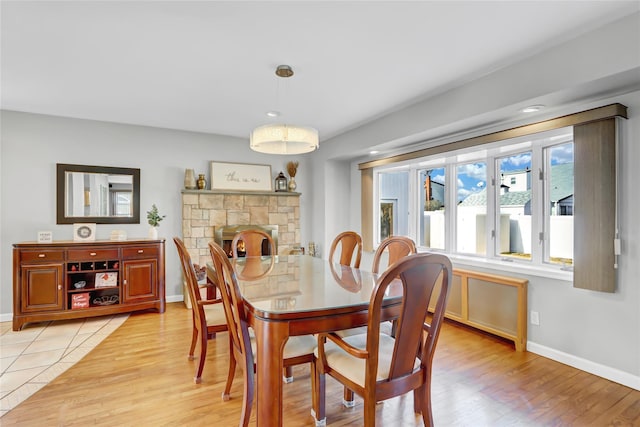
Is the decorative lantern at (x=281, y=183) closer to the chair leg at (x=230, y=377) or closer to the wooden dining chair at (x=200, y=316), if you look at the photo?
the wooden dining chair at (x=200, y=316)

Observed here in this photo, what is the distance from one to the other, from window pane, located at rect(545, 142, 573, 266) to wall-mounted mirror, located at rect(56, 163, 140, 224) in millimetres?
4896

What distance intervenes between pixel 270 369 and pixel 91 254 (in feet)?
11.0

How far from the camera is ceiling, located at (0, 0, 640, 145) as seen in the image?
1.96 m

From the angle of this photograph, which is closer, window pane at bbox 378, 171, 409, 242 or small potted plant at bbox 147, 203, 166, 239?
small potted plant at bbox 147, 203, 166, 239

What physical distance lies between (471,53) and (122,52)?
2647 millimetres

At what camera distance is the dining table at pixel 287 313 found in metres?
1.53

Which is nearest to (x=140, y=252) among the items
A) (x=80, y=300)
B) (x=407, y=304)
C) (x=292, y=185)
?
(x=80, y=300)

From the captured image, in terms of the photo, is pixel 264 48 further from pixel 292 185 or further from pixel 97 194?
pixel 97 194

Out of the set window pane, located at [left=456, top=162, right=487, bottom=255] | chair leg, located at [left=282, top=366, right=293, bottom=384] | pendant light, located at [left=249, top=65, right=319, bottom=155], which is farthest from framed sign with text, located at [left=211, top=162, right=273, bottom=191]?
chair leg, located at [left=282, top=366, right=293, bottom=384]

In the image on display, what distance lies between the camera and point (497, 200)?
11.5 ft

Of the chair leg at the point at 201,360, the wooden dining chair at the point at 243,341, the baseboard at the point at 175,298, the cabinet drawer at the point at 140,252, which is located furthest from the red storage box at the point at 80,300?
the wooden dining chair at the point at 243,341

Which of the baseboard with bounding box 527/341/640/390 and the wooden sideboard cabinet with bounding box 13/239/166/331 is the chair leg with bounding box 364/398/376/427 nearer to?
the baseboard with bounding box 527/341/640/390

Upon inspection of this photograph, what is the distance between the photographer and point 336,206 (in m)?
5.50

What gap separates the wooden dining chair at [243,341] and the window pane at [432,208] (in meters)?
2.84
